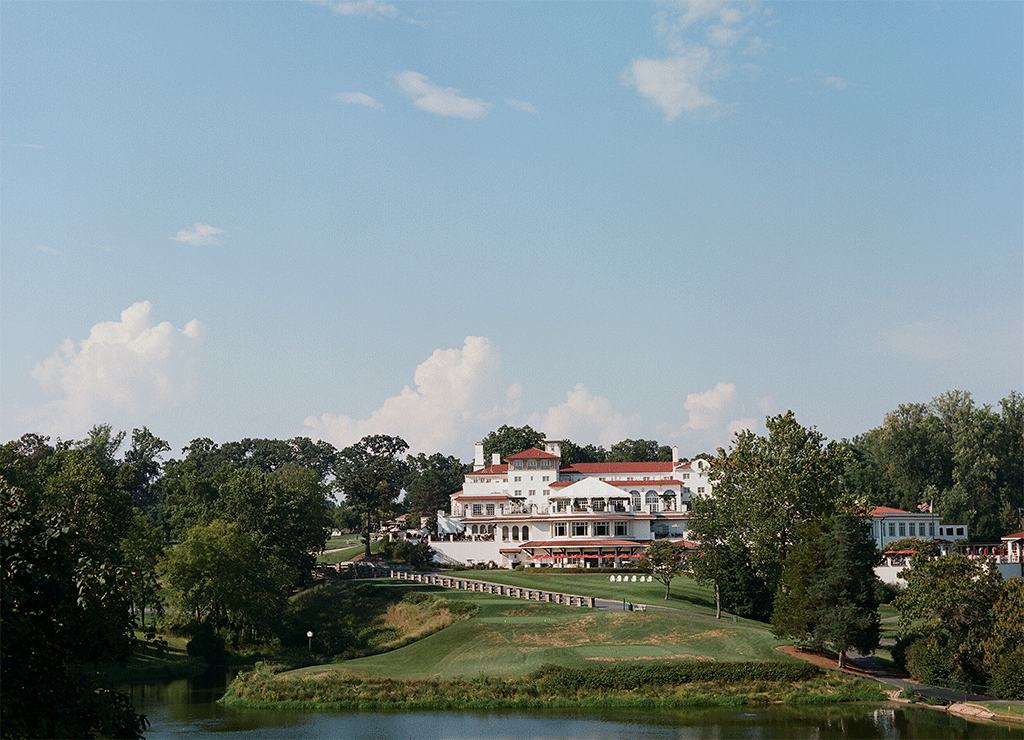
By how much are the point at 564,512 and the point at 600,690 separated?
5533cm

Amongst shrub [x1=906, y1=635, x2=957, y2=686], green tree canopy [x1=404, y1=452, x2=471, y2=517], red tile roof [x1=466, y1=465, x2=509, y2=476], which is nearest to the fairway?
shrub [x1=906, y1=635, x2=957, y2=686]

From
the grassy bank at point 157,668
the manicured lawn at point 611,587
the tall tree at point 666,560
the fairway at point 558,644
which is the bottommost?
the grassy bank at point 157,668

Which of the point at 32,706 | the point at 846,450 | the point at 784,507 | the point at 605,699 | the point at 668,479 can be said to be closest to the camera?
the point at 32,706

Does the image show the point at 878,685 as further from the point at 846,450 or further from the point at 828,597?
the point at 846,450

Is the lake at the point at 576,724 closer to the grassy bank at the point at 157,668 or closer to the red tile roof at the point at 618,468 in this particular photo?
the grassy bank at the point at 157,668

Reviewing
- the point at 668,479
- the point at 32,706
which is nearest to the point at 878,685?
the point at 32,706

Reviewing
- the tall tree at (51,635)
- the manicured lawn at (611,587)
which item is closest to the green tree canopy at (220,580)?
the manicured lawn at (611,587)

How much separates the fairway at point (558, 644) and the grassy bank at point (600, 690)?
1.48 metres

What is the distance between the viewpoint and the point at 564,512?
104m

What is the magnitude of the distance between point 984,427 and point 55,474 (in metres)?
102

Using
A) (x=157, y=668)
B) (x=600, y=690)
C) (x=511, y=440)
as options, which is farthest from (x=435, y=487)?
(x=600, y=690)

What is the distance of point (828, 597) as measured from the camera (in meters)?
51.9

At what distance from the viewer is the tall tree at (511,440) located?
156m

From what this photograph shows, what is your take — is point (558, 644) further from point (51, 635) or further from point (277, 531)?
point (51, 635)
